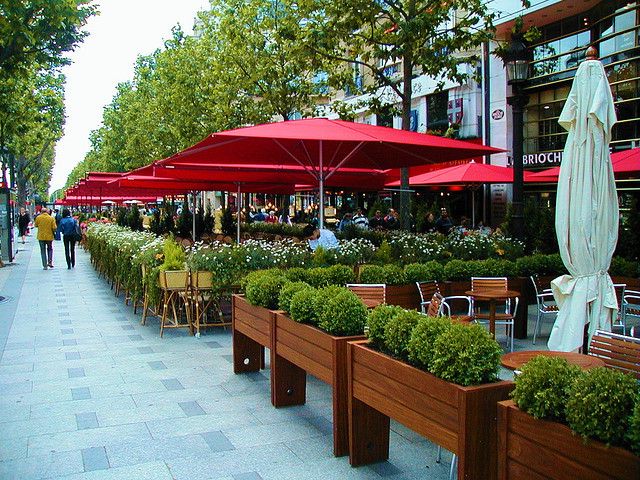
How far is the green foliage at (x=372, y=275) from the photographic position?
27.6 feet

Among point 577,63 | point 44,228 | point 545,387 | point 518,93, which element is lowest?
point 545,387

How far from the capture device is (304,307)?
213 inches

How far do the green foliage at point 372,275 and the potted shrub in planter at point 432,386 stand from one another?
3.78m

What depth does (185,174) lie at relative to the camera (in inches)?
526

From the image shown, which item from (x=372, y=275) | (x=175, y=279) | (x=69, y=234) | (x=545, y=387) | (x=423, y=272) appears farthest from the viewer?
(x=69, y=234)

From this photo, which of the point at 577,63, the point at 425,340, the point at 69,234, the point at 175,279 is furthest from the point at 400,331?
the point at 577,63

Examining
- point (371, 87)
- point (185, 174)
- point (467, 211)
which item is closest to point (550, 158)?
point (467, 211)

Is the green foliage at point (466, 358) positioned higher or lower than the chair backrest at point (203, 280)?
higher

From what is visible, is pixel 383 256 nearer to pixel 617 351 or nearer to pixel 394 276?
pixel 394 276

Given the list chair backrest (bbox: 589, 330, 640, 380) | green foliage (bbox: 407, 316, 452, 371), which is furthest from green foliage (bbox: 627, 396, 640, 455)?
chair backrest (bbox: 589, 330, 640, 380)

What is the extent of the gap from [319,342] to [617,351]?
88.0 inches

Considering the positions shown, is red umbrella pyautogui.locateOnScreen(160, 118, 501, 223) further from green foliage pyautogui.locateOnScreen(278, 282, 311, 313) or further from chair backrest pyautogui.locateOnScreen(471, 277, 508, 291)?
green foliage pyautogui.locateOnScreen(278, 282, 311, 313)

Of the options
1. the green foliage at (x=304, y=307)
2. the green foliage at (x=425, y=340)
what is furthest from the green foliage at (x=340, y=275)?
the green foliage at (x=425, y=340)

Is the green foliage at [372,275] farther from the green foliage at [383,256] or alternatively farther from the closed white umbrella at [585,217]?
the closed white umbrella at [585,217]
